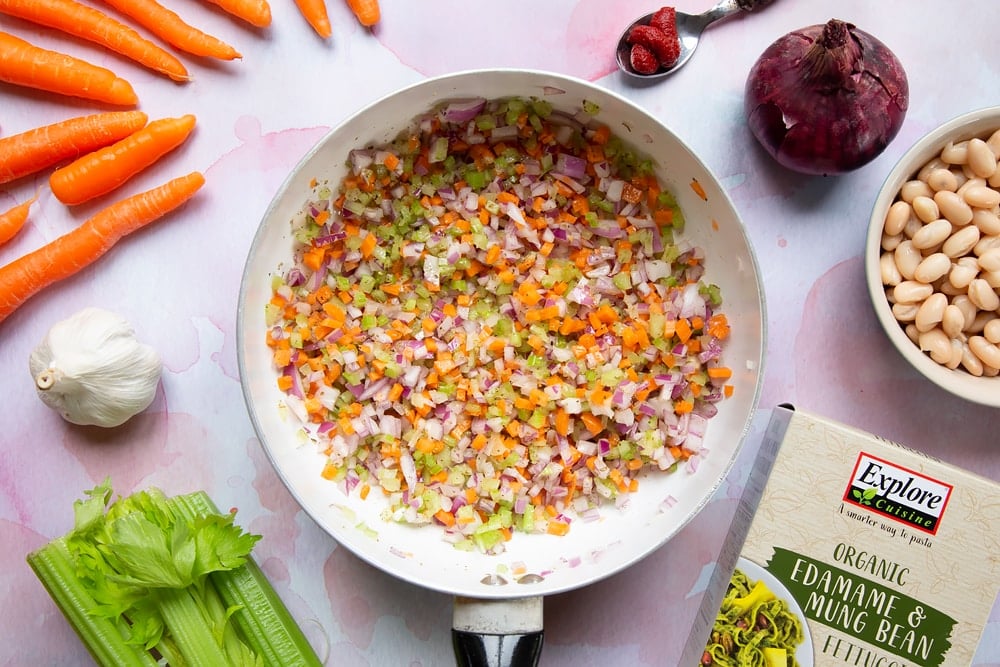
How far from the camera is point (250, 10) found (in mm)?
1357

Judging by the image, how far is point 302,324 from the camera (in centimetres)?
129

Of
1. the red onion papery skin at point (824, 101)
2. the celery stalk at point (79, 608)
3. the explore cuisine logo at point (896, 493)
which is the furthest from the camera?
the celery stalk at point (79, 608)

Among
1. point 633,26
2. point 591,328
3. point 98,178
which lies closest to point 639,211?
point 591,328

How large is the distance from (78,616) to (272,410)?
1.59 ft

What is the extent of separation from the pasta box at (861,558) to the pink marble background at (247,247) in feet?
0.88

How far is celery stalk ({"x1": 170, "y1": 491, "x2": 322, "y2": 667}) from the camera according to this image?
4.44 ft

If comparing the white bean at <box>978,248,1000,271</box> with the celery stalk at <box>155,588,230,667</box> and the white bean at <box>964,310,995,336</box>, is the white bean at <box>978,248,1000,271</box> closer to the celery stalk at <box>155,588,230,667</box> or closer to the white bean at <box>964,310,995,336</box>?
the white bean at <box>964,310,995,336</box>

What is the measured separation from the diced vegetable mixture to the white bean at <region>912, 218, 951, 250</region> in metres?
0.32

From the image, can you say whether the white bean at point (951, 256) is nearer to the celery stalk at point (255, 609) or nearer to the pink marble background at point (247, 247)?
the pink marble background at point (247, 247)

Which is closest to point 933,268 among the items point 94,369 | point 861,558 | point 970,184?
point 970,184

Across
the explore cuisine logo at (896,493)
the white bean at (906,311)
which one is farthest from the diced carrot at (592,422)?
the white bean at (906,311)

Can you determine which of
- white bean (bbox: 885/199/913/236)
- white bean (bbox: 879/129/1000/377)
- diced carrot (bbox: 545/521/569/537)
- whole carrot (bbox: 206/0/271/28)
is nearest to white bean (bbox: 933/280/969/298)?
white bean (bbox: 879/129/1000/377)

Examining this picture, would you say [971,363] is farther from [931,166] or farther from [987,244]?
[931,166]

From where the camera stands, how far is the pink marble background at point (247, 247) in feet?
4.57
